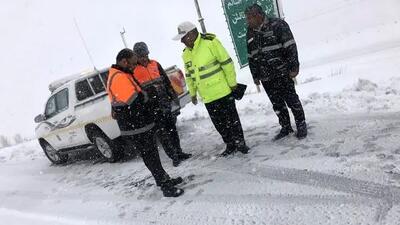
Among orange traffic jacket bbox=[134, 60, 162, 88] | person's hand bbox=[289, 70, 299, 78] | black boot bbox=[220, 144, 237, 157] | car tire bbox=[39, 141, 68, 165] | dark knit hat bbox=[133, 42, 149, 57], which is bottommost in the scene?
car tire bbox=[39, 141, 68, 165]

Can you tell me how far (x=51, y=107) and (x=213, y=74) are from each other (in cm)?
489

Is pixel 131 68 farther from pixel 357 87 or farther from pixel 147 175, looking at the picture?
pixel 357 87

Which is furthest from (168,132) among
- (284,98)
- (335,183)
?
(335,183)

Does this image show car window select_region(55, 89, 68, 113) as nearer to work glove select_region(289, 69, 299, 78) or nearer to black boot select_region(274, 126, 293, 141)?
black boot select_region(274, 126, 293, 141)

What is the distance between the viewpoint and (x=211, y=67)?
239 inches

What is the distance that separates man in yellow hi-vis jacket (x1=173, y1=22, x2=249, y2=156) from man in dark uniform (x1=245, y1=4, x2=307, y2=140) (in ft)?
1.36

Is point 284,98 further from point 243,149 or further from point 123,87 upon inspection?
point 123,87

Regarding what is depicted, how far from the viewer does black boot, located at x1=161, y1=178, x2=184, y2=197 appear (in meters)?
5.72

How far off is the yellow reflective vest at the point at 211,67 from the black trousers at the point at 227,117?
0.43ft

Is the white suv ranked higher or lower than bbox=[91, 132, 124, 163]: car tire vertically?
higher

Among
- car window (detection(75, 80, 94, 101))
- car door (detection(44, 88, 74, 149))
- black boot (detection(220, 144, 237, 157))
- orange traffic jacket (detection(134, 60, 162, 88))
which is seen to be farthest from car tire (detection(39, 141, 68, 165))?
black boot (detection(220, 144, 237, 157))

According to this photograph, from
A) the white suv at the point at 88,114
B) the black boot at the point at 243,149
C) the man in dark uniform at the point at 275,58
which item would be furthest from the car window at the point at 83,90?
the man in dark uniform at the point at 275,58

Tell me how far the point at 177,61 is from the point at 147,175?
31.3 m

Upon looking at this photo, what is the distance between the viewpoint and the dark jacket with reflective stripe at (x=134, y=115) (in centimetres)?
541
